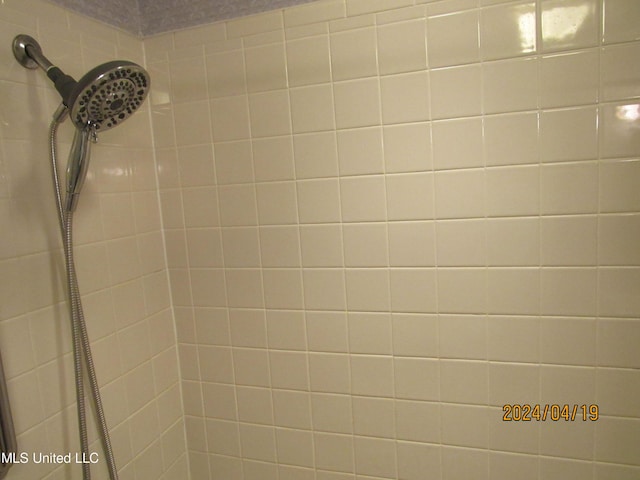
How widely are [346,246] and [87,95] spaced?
622mm

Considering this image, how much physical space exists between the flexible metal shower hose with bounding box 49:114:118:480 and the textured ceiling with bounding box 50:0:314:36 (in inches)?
16.4

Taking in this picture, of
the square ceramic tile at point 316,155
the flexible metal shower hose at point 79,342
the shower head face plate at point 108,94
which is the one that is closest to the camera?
the shower head face plate at point 108,94

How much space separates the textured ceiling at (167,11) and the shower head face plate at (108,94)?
386 millimetres

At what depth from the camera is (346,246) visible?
0.97m

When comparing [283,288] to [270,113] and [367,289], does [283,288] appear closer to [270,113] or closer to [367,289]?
[367,289]

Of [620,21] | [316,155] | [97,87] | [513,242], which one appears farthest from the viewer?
A: [316,155]

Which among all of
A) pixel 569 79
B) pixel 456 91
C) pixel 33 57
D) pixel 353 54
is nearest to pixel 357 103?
pixel 353 54

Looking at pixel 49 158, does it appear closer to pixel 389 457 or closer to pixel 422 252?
pixel 422 252

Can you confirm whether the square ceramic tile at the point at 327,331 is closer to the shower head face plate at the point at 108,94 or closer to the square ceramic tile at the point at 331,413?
the square ceramic tile at the point at 331,413

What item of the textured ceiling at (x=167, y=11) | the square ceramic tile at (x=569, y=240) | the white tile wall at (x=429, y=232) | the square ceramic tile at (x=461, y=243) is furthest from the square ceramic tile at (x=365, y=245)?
the textured ceiling at (x=167, y=11)

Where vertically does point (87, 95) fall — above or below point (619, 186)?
above

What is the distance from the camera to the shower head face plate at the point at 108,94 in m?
0.62

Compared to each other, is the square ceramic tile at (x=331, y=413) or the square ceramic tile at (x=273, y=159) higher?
the square ceramic tile at (x=273, y=159)

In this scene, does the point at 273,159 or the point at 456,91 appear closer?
the point at 456,91
